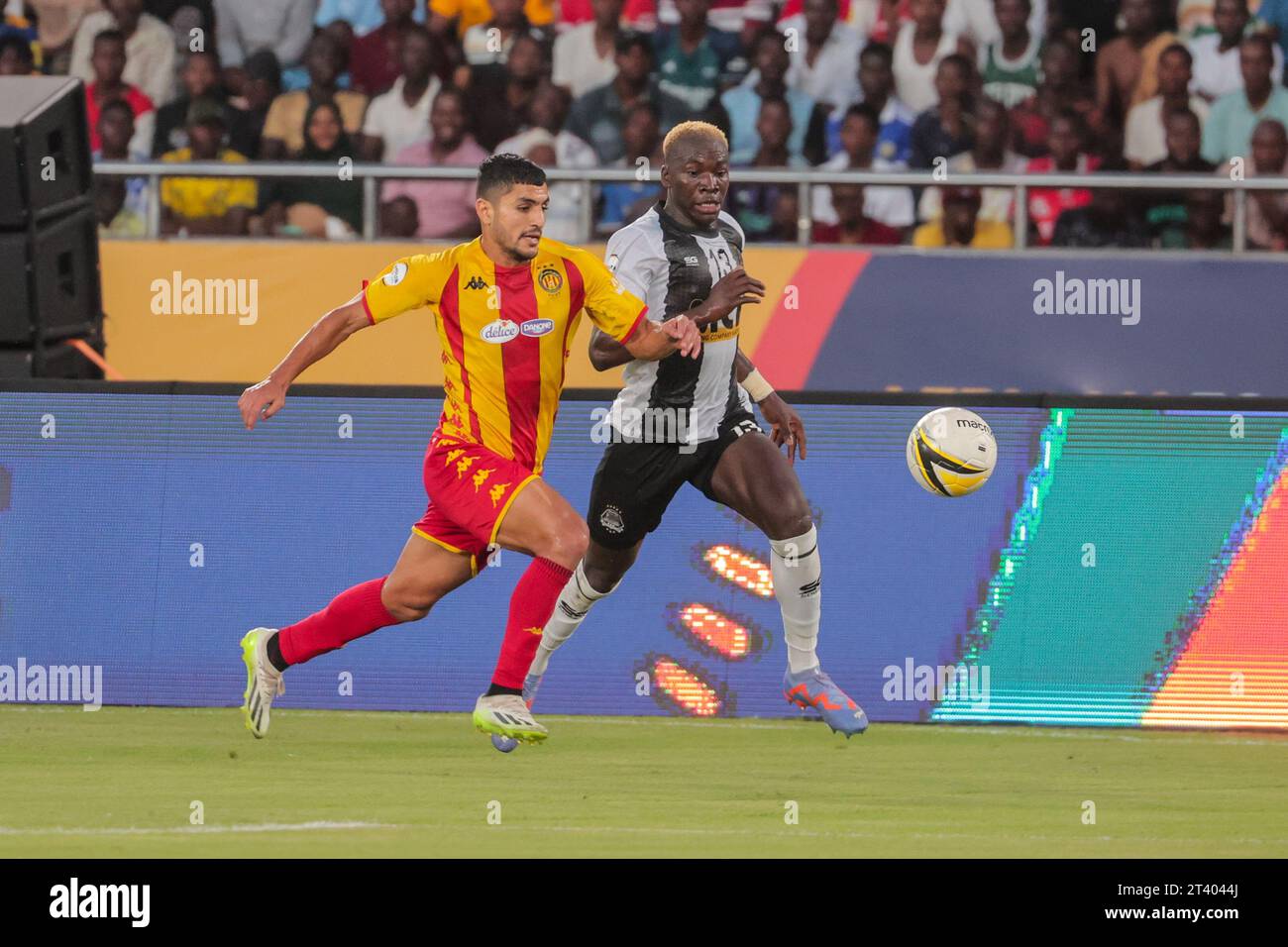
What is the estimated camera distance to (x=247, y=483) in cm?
1104

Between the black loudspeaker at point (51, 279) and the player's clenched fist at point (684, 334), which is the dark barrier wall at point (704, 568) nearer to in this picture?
the black loudspeaker at point (51, 279)

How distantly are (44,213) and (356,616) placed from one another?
4.13 meters

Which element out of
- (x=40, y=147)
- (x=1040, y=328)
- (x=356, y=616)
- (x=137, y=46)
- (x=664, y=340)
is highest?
(x=137, y=46)

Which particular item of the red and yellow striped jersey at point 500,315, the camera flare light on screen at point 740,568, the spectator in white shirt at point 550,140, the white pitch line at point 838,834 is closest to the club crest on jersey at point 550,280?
the red and yellow striped jersey at point 500,315

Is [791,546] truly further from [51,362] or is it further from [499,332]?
[51,362]

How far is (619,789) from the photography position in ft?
27.4

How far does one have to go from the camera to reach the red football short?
8.49 metres

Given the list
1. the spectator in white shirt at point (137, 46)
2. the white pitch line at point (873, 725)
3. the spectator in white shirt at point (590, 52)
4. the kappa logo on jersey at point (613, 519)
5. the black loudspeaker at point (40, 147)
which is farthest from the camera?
the spectator in white shirt at point (137, 46)

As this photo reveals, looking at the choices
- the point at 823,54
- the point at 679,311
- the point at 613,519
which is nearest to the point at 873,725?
the point at 613,519

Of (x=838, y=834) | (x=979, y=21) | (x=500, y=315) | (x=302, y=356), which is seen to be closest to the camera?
(x=838, y=834)

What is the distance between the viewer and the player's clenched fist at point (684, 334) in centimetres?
841

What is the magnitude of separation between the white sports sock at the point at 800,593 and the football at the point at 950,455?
68 centimetres

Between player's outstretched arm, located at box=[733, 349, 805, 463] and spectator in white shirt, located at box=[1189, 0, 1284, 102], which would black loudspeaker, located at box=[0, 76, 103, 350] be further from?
spectator in white shirt, located at box=[1189, 0, 1284, 102]

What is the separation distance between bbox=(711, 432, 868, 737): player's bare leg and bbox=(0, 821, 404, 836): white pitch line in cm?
224
